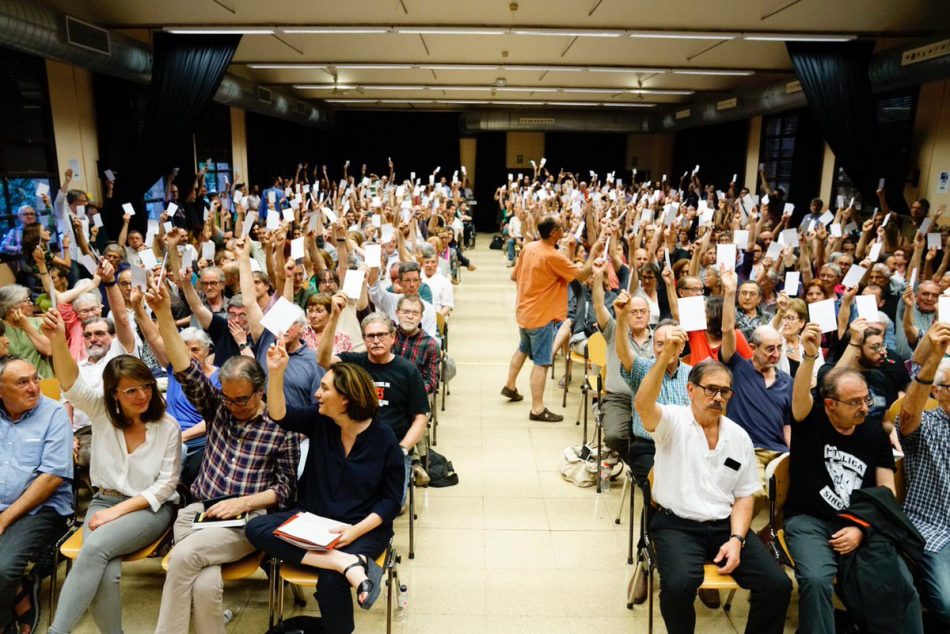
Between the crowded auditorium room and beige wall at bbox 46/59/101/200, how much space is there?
39 mm

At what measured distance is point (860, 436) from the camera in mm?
2781

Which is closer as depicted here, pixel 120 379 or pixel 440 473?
pixel 120 379

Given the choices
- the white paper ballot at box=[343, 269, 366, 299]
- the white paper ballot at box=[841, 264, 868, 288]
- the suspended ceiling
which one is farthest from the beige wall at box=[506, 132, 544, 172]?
the white paper ballot at box=[343, 269, 366, 299]

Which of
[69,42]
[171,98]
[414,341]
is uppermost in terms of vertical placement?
[69,42]

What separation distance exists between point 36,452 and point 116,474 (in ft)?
1.26

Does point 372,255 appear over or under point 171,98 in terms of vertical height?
under

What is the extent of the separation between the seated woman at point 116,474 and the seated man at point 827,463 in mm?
2775

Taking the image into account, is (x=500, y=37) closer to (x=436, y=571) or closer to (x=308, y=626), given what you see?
(x=436, y=571)

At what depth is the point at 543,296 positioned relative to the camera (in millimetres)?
5273

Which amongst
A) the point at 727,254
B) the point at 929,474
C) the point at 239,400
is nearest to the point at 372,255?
the point at 239,400

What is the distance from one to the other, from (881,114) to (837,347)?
A: 7.28 metres

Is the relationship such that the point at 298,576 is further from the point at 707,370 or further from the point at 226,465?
the point at 707,370

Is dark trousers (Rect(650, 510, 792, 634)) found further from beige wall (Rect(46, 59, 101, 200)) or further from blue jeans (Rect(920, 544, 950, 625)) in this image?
beige wall (Rect(46, 59, 101, 200))

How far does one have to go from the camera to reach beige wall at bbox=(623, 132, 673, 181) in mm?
19297
